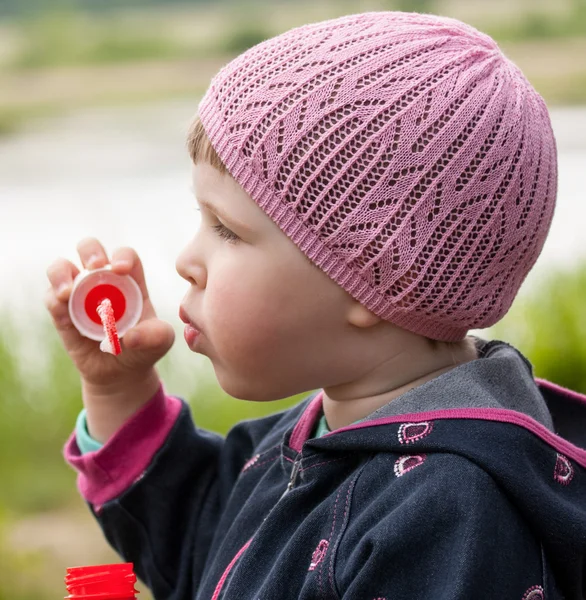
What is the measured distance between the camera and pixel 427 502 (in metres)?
1.19

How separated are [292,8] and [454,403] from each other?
4.45m

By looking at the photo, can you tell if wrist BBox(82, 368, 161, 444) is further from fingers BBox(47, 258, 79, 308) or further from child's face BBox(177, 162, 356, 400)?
child's face BBox(177, 162, 356, 400)

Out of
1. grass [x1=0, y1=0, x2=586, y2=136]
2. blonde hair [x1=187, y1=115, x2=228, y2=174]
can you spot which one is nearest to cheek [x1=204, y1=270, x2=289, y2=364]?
blonde hair [x1=187, y1=115, x2=228, y2=174]

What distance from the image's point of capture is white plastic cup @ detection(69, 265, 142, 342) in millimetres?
1545

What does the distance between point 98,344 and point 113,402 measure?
97 millimetres

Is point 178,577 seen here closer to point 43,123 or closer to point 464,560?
point 464,560

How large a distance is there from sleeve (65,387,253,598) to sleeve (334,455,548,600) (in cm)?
46

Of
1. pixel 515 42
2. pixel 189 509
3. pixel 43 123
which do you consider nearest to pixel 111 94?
pixel 43 123

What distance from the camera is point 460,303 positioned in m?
1.33

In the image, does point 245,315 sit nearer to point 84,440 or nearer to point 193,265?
point 193,265

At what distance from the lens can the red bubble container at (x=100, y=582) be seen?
1.29 meters

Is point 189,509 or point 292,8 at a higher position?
point 189,509

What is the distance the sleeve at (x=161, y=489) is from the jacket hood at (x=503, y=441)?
35 cm

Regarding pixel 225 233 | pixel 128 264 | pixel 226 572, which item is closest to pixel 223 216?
pixel 225 233
